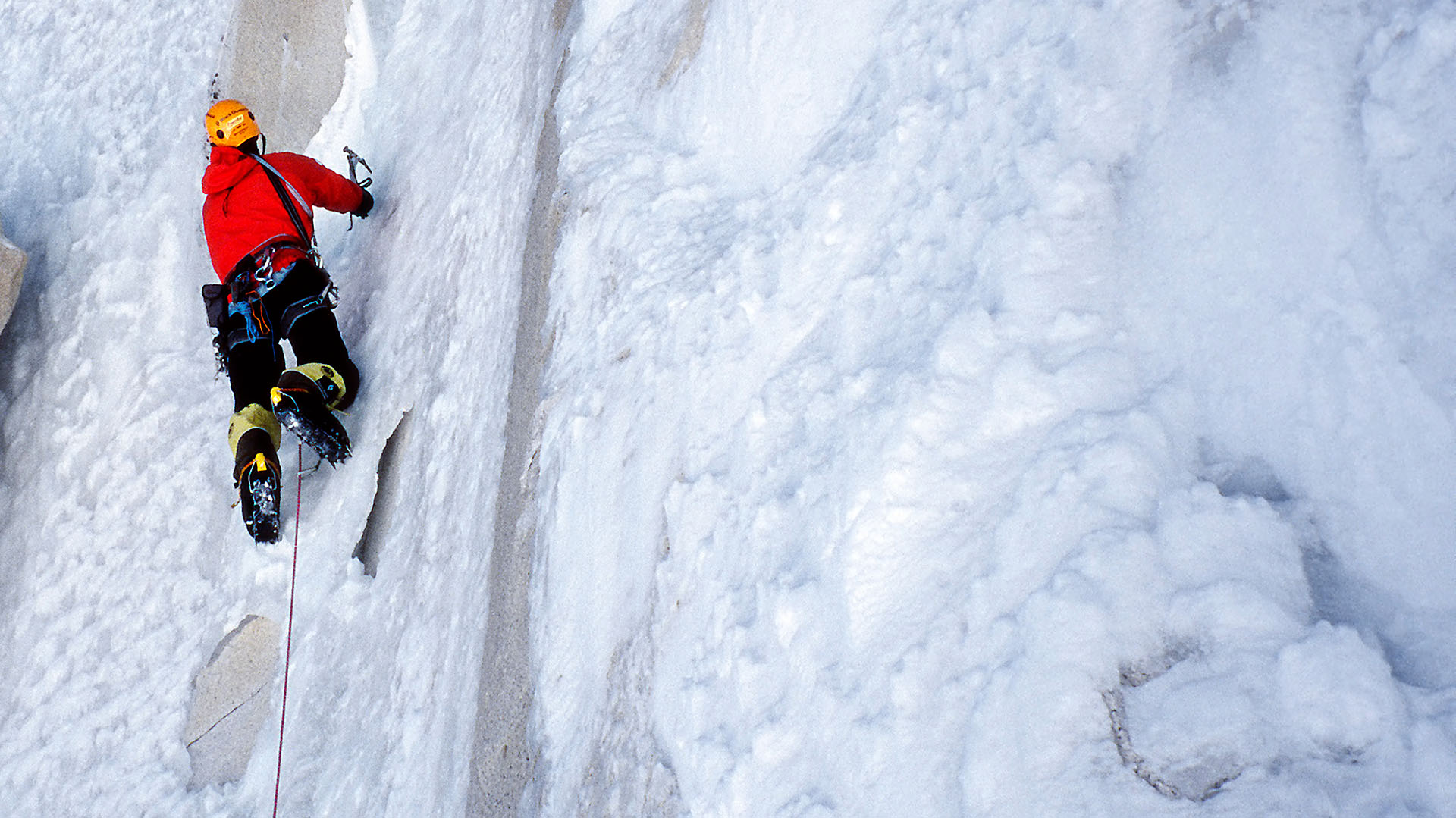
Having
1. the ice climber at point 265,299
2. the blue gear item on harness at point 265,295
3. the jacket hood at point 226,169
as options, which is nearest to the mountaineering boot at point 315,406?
the ice climber at point 265,299

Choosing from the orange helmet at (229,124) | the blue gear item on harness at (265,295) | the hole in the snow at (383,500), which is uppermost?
the orange helmet at (229,124)

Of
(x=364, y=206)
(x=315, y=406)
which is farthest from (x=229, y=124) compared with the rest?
(x=315, y=406)

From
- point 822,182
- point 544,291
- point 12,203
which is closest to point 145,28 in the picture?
point 12,203

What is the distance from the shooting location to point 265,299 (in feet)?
11.4

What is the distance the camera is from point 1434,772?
2.90 ft

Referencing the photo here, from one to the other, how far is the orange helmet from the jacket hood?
3cm

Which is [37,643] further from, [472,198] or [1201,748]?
[1201,748]

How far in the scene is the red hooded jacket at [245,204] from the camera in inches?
139

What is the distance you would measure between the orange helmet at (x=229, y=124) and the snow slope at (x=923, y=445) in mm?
950

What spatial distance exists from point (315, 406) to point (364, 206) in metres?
1.17

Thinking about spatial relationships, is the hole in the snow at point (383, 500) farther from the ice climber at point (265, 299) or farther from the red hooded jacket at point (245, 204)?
the red hooded jacket at point (245, 204)

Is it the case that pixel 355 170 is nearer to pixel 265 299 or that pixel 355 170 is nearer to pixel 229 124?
pixel 229 124

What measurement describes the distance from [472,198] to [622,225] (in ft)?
3.58

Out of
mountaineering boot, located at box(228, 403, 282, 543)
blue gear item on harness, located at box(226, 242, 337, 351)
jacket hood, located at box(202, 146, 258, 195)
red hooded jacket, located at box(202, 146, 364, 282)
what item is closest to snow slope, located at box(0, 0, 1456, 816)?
mountaineering boot, located at box(228, 403, 282, 543)
